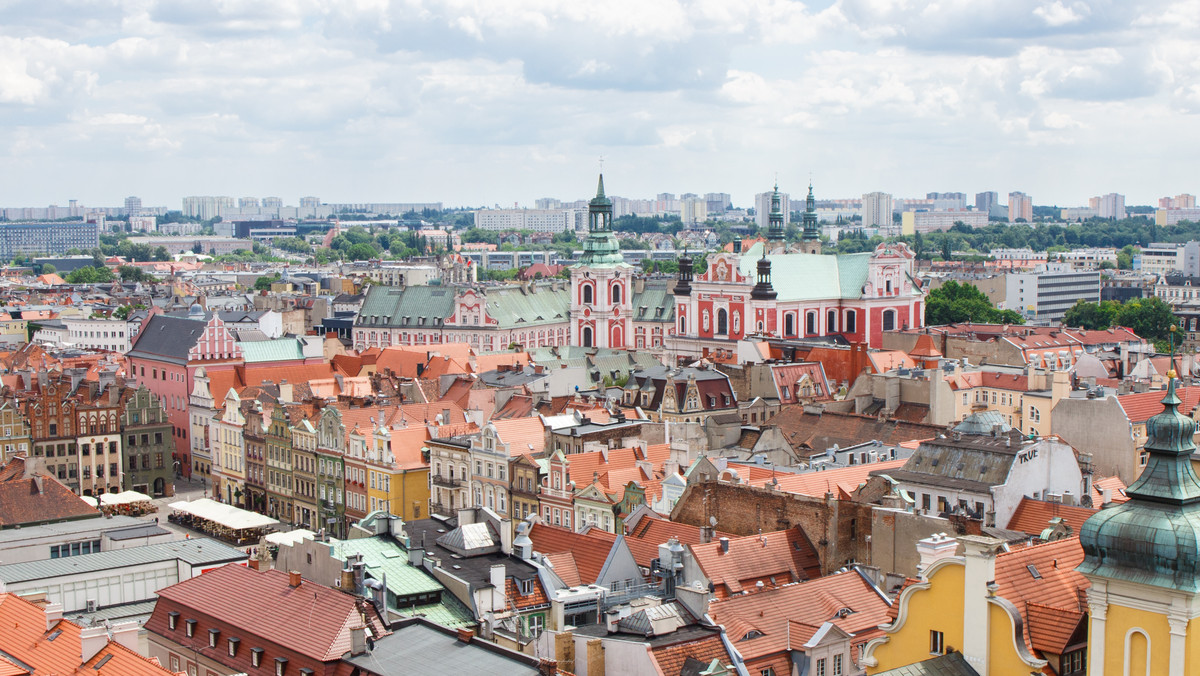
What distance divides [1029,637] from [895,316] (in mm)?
118302

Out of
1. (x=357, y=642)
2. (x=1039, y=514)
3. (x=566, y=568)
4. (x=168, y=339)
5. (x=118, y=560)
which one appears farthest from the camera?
(x=168, y=339)

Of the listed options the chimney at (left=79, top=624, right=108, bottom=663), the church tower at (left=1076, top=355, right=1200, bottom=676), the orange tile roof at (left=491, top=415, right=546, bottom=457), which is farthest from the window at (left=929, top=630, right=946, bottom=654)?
the orange tile roof at (left=491, top=415, right=546, bottom=457)

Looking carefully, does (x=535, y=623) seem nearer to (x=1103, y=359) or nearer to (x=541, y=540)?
(x=541, y=540)

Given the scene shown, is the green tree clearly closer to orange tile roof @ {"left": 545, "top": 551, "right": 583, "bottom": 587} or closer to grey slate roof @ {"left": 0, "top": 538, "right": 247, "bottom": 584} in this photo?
orange tile roof @ {"left": 545, "top": 551, "right": 583, "bottom": 587}

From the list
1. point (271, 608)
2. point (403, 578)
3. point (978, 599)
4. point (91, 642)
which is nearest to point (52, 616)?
point (91, 642)

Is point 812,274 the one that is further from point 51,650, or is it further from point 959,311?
point 51,650

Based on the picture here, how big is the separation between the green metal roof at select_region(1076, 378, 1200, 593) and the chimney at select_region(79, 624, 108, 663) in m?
24.1

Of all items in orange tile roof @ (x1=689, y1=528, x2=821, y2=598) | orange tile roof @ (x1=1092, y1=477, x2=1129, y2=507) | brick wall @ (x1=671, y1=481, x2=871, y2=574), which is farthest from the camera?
orange tile roof @ (x1=1092, y1=477, x2=1129, y2=507)

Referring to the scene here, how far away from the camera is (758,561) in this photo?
52656mm

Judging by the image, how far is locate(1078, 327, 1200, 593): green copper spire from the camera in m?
27.0

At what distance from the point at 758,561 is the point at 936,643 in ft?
63.7

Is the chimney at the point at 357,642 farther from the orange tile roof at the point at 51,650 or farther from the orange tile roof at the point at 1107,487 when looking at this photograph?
the orange tile roof at the point at 1107,487

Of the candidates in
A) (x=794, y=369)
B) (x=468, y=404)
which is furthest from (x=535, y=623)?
(x=794, y=369)

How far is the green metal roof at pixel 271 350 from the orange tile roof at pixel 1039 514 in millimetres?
77727
